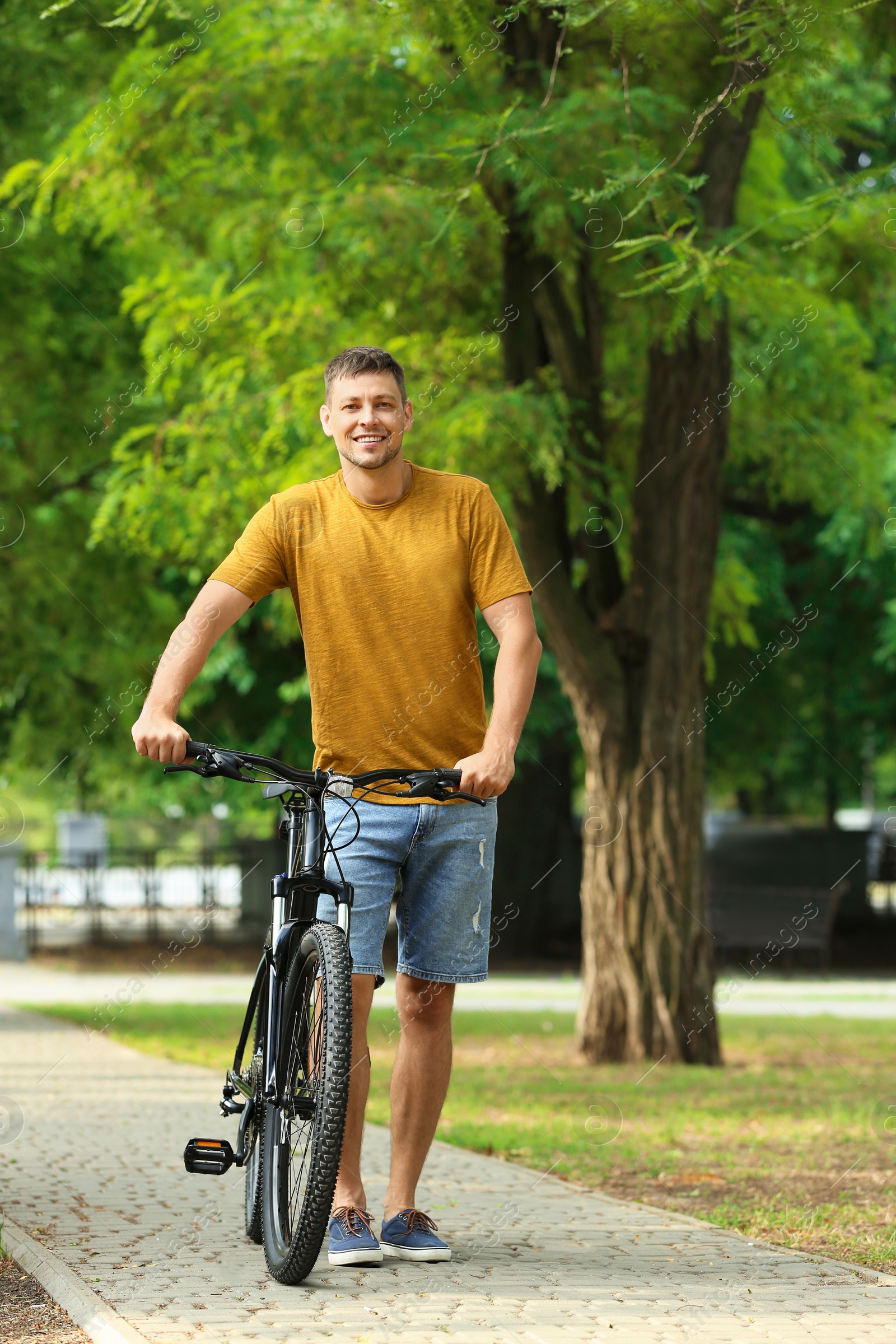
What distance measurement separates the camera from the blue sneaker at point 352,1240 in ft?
12.7

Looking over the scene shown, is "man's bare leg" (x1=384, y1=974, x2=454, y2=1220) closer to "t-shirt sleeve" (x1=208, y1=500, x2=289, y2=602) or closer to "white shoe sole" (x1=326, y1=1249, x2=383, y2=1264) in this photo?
"white shoe sole" (x1=326, y1=1249, x2=383, y2=1264)

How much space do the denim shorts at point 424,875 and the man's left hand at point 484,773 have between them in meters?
0.29

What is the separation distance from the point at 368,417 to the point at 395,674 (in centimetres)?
65

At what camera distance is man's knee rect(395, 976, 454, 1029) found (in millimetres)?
4023

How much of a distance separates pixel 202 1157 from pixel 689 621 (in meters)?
5.82

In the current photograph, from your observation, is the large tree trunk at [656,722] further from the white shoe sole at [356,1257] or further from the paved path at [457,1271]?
the white shoe sole at [356,1257]

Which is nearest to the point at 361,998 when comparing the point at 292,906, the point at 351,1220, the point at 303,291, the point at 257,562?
the point at 292,906

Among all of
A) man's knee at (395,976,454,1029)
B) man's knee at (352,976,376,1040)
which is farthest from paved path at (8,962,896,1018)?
man's knee at (352,976,376,1040)

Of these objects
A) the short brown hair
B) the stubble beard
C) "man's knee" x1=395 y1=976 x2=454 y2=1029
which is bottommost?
"man's knee" x1=395 y1=976 x2=454 y2=1029

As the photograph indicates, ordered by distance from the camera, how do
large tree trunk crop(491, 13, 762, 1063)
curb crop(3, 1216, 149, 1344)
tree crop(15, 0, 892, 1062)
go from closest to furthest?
curb crop(3, 1216, 149, 1344), tree crop(15, 0, 892, 1062), large tree trunk crop(491, 13, 762, 1063)

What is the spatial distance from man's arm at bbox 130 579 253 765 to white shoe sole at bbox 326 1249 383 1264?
1322 mm

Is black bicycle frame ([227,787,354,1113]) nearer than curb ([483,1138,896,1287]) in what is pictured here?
Yes

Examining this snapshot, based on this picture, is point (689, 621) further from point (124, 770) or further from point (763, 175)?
point (124, 770)

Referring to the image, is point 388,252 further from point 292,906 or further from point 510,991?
point 510,991
